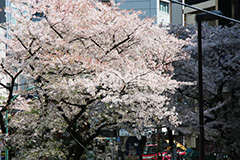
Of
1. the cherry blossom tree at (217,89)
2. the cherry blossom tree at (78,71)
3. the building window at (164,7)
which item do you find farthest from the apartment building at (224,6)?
the cherry blossom tree at (78,71)

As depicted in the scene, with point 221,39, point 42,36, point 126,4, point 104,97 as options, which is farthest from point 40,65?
point 126,4

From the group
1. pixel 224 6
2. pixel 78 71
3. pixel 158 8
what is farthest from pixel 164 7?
pixel 78 71

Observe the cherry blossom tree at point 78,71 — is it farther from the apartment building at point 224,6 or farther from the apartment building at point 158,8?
the apartment building at point 158,8

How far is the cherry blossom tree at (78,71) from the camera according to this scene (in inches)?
498

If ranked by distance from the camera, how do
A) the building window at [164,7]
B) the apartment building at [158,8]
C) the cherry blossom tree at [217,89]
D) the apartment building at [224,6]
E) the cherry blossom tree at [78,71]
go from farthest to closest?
the building window at [164,7]
the apartment building at [158,8]
the apartment building at [224,6]
the cherry blossom tree at [217,89]
the cherry blossom tree at [78,71]

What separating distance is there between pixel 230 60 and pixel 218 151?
5.51 metres

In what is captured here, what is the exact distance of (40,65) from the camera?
42.1 ft

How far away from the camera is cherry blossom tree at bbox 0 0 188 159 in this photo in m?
12.6

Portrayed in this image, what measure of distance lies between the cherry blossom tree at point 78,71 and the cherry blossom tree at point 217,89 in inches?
371

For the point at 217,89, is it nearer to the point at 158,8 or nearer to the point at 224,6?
the point at 224,6

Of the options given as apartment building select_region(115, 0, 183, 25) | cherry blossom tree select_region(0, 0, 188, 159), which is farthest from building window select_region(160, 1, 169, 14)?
cherry blossom tree select_region(0, 0, 188, 159)

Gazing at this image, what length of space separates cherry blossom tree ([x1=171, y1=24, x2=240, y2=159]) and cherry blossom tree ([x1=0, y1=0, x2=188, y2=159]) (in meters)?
9.41

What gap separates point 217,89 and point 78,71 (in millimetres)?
12603

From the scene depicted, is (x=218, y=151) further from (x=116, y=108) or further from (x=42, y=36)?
(x=42, y=36)
